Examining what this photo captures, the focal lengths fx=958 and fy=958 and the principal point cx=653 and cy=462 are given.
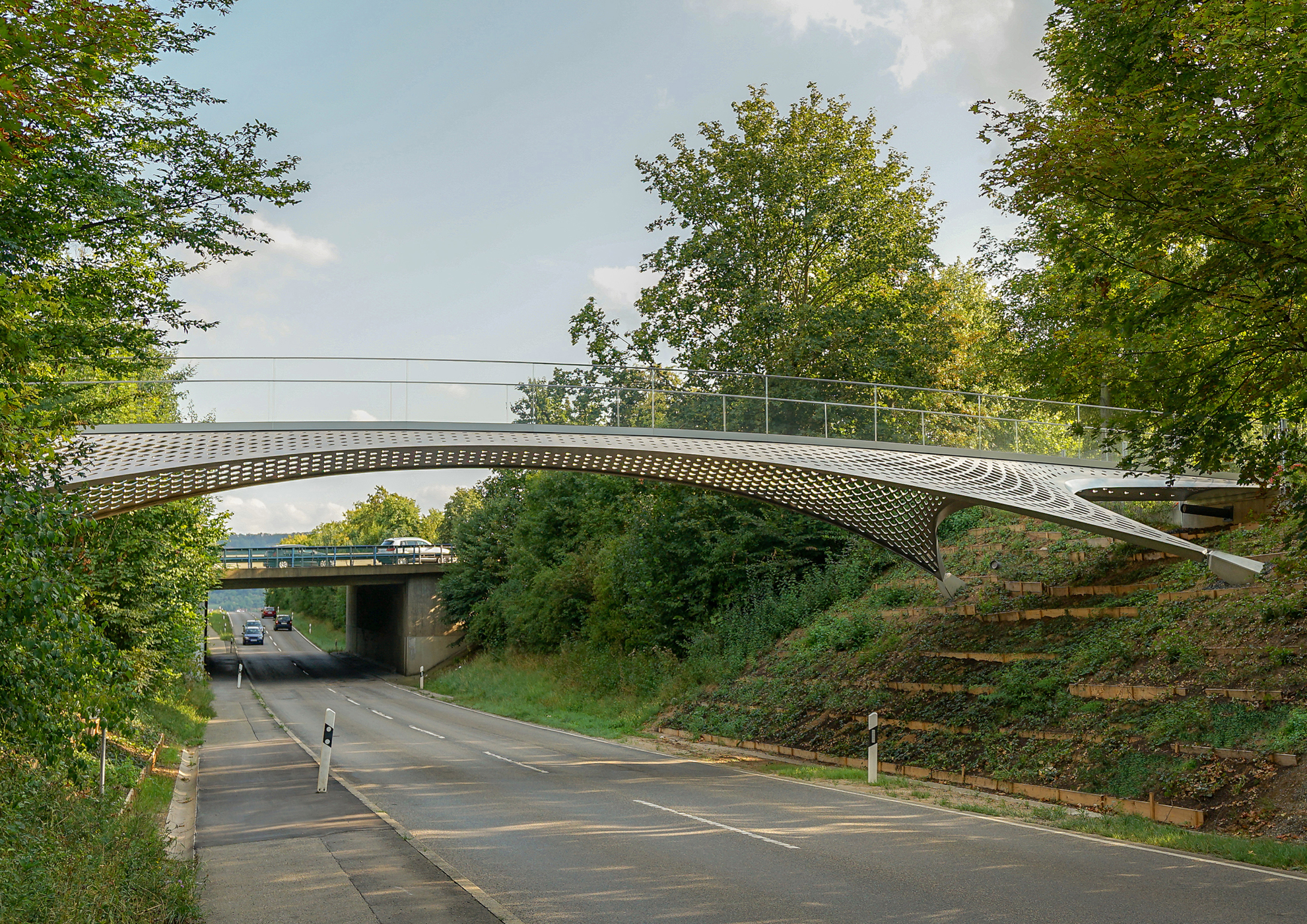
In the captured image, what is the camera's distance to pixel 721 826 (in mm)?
10836

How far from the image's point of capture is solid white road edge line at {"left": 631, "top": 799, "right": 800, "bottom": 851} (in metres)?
9.73

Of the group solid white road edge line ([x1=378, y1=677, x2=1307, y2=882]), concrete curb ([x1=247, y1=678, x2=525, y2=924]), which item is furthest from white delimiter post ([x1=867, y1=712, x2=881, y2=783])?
concrete curb ([x1=247, y1=678, x2=525, y2=924])

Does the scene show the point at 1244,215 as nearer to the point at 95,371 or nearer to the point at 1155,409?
the point at 1155,409

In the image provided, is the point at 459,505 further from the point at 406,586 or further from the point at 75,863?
the point at 75,863

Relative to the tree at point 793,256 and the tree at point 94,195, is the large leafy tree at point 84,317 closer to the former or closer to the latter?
the tree at point 94,195

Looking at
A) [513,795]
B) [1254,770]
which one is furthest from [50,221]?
[1254,770]

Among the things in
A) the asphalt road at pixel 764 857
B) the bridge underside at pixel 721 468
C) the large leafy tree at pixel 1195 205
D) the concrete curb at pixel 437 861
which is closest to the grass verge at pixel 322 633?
the bridge underside at pixel 721 468

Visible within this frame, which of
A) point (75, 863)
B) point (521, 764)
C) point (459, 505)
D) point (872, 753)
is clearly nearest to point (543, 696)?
point (521, 764)

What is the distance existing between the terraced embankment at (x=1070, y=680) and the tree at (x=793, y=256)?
7.72 meters

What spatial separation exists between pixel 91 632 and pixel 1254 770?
11790 millimetres

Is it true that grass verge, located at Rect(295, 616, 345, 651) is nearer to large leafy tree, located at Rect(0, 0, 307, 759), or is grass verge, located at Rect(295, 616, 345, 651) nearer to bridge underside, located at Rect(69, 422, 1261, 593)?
large leafy tree, located at Rect(0, 0, 307, 759)

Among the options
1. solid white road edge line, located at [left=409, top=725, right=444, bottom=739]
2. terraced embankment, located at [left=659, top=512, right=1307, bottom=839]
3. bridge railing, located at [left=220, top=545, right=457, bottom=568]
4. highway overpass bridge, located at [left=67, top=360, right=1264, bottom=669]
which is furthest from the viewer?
bridge railing, located at [left=220, top=545, right=457, bottom=568]

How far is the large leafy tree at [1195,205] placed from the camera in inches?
333

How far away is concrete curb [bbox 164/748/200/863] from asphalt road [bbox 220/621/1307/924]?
2355 mm
